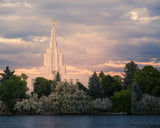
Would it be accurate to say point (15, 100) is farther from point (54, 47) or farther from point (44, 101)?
point (54, 47)

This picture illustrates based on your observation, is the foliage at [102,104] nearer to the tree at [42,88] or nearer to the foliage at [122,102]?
the foliage at [122,102]

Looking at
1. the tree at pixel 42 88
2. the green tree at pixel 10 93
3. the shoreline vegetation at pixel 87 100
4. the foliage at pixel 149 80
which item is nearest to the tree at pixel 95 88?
the shoreline vegetation at pixel 87 100

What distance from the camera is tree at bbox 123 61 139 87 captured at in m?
107

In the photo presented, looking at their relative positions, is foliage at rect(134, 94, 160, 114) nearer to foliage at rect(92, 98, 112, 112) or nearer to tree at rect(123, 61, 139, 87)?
foliage at rect(92, 98, 112, 112)

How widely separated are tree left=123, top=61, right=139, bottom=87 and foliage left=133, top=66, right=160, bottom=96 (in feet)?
34.0

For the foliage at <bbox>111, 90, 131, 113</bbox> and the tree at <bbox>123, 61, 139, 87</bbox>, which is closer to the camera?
the foliage at <bbox>111, 90, 131, 113</bbox>

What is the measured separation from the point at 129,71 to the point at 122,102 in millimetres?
19611

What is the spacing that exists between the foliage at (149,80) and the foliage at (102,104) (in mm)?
10419

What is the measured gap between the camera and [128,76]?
107062mm

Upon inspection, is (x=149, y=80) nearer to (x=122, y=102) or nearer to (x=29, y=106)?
(x=122, y=102)

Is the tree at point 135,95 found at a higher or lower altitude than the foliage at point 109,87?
lower

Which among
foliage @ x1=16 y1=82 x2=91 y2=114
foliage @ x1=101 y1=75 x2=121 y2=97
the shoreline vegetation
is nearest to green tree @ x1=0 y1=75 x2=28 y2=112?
the shoreline vegetation

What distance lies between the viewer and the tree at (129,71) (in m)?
107

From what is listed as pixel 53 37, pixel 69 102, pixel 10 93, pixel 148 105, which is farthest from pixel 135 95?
pixel 53 37
